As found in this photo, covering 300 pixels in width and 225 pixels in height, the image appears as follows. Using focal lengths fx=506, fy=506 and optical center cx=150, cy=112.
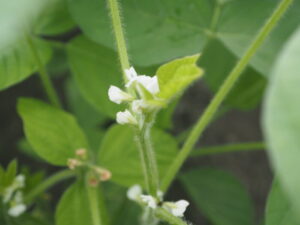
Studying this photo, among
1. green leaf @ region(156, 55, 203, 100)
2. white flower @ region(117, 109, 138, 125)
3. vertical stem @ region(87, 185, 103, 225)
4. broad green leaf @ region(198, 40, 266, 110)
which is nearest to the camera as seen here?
green leaf @ region(156, 55, 203, 100)

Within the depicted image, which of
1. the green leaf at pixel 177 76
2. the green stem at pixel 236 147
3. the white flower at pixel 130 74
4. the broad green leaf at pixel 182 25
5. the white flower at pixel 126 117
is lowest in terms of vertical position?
the green stem at pixel 236 147

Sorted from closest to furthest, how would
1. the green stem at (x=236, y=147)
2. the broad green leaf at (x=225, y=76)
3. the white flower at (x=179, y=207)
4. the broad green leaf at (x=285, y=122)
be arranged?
the broad green leaf at (x=285, y=122) → the white flower at (x=179, y=207) → the green stem at (x=236, y=147) → the broad green leaf at (x=225, y=76)

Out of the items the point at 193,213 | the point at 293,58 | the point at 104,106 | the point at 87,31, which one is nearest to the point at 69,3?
the point at 87,31

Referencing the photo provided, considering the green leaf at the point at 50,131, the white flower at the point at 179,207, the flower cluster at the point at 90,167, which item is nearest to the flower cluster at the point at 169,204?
the white flower at the point at 179,207

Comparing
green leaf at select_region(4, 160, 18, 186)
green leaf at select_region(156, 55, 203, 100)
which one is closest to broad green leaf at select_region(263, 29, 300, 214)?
green leaf at select_region(156, 55, 203, 100)

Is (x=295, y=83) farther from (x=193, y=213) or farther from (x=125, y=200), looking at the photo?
(x=193, y=213)

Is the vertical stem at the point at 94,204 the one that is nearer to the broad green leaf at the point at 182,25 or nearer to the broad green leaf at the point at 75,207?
the broad green leaf at the point at 75,207

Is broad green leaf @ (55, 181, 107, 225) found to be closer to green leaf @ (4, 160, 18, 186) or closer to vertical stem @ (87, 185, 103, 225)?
vertical stem @ (87, 185, 103, 225)
